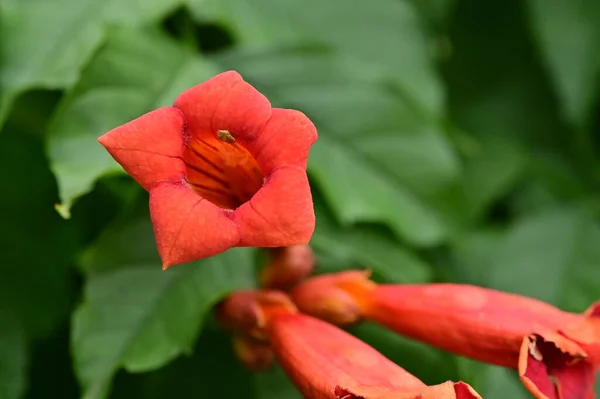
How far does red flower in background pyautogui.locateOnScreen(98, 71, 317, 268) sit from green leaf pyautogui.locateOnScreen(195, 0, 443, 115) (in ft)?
1.72

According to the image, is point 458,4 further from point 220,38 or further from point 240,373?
point 240,373

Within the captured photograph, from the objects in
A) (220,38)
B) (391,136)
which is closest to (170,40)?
(220,38)

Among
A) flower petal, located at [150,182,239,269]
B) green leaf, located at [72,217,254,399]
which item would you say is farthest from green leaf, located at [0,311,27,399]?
flower petal, located at [150,182,239,269]

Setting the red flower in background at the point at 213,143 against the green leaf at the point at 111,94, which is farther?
the green leaf at the point at 111,94

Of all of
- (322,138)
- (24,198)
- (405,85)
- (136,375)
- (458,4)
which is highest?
(458,4)

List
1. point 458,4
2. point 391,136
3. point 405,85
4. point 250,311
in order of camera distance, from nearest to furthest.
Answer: point 250,311 → point 391,136 → point 405,85 → point 458,4

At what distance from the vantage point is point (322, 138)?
4.68 feet

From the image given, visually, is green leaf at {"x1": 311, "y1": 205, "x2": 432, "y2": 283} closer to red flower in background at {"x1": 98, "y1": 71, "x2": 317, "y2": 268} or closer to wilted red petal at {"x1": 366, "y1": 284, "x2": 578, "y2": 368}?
wilted red petal at {"x1": 366, "y1": 284, "x2": 578, "y2": 368}

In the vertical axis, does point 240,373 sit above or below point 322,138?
below

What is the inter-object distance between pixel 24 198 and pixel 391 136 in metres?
0.70

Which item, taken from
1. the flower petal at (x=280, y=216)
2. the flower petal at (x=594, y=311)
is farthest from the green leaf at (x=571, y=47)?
the flower petal at (x=280, y=216)

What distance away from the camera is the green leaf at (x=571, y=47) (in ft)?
5.82

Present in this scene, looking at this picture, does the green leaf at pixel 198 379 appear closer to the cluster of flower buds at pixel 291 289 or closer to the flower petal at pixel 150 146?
the cluster of flower buds at pixel 291 289

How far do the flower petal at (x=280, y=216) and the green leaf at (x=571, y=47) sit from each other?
1097 mm
